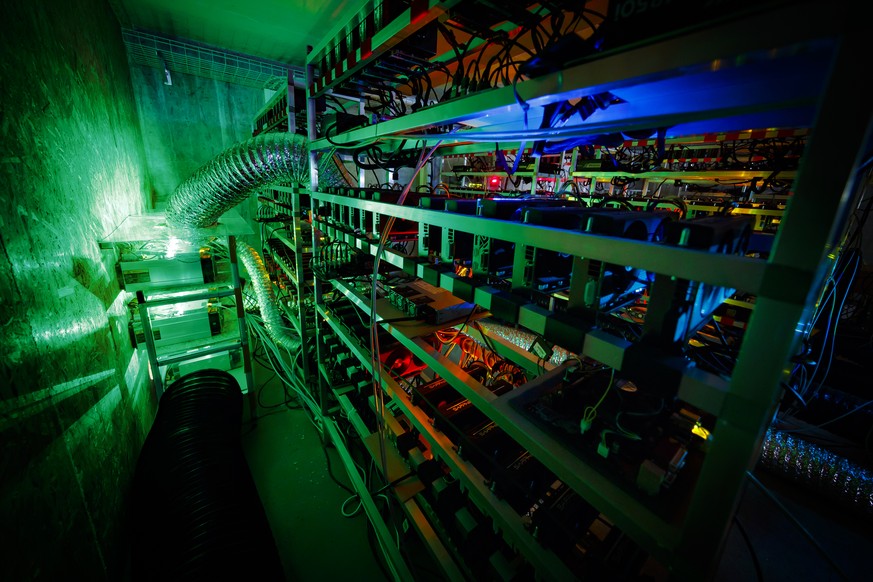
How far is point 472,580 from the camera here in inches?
45.5

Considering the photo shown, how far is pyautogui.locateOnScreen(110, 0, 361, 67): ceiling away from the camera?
97.8 inches

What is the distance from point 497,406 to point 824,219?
73 centimetres

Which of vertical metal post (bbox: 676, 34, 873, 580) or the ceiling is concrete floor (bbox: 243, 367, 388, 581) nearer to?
vertical metal post (bbox: 676, 34, 873, 580)

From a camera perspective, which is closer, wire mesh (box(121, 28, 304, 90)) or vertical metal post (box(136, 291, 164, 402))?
vertical metal post (box(136, 291, 164, 402))

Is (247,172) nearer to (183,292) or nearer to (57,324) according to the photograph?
(183,292)

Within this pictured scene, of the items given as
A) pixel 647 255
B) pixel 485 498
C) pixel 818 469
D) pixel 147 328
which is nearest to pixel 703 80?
pixel 647 255

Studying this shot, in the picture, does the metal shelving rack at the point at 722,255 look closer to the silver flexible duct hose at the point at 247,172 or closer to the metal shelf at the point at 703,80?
the metal shelf at the point at 703,80

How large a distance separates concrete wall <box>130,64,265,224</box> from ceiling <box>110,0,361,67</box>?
1.13 metres

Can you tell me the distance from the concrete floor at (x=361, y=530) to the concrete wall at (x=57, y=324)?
757mm

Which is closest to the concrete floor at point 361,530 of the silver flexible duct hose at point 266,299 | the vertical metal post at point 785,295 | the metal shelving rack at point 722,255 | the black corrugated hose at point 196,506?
the black corrugated hose at point 196,506

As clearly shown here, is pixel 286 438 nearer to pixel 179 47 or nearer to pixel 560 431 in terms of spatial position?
pixel 560 431

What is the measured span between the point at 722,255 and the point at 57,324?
2083mm

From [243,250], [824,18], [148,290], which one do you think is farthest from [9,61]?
[243,250]

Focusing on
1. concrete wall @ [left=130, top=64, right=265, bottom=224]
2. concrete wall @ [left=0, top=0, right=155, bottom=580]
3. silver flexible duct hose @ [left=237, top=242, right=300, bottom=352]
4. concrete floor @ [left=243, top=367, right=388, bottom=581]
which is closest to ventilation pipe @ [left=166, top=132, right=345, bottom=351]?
silver flexible duct hose @ [left=237, top=242, right=300, bottom=352]
